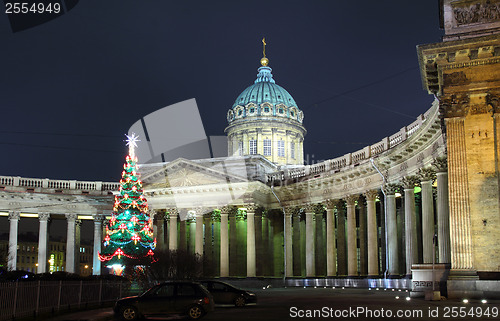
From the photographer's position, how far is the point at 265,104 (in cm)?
8738

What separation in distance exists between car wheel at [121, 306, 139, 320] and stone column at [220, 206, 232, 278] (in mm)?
36757

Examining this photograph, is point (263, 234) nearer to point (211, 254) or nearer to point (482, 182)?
point (211, 254)

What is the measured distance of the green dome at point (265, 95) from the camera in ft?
293

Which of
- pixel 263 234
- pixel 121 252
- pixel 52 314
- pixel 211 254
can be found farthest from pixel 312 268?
pixel 52 314

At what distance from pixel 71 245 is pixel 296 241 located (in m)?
23.2

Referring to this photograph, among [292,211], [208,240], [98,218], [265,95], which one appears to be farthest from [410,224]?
[265,95]

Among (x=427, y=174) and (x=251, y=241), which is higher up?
(x=427, y=174)

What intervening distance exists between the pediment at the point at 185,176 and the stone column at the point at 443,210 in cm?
2790

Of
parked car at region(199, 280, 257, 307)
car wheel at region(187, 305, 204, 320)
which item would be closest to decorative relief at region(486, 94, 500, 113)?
parked car at region(199, 280, 257, 307)

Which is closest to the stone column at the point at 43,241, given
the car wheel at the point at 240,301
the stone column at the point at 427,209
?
the car wheel at the point at 240,301

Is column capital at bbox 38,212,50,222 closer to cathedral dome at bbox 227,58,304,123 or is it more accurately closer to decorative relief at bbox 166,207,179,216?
decorative relief at bbox 166,207,179,216

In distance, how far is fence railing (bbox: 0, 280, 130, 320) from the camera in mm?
20203

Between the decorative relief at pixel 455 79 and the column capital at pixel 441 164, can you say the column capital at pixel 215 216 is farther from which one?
the decorative relief at pixel 455 79

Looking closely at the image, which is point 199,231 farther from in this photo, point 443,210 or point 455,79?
point 455,79
